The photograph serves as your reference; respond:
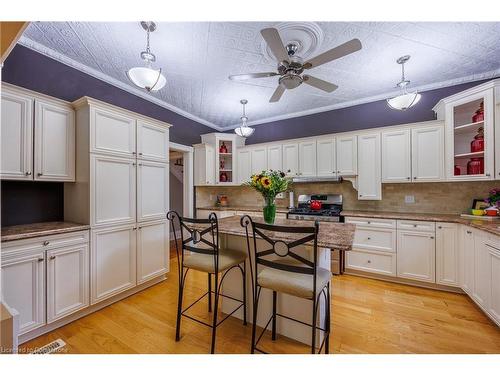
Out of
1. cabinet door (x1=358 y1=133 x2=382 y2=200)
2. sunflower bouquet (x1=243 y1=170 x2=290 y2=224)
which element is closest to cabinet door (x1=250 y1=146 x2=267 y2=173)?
cabinet door (x1=358 y1=133 x2=382 y2=200)

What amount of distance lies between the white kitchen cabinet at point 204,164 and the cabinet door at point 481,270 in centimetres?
380

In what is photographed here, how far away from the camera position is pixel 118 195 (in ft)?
7.70

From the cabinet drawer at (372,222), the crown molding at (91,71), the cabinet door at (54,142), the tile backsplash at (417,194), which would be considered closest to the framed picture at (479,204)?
the tile backsplash at (417,194)

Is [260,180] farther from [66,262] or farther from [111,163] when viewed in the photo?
[66,262]

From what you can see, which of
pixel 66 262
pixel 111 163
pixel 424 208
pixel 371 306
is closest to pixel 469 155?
pixel 424 208

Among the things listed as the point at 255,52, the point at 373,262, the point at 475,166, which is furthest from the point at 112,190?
the point at 475,166

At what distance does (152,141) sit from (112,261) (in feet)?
4.89

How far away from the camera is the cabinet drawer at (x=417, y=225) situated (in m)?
2.58

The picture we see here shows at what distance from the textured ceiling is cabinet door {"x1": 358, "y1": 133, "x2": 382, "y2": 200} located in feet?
2.61

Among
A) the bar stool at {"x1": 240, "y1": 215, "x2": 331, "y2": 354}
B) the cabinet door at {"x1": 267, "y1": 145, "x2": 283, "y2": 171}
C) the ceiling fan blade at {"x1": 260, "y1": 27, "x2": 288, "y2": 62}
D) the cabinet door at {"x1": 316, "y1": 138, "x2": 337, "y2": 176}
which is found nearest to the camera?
the bar stool at {"x1": 240, "y1": 215, "x2": 331, "y2": 354}

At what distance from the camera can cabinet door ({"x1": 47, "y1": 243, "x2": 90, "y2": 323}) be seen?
1.84 m

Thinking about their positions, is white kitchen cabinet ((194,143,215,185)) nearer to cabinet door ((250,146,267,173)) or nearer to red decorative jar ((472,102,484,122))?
cabinet door ((250,146,267,173))

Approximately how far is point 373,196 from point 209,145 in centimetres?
308

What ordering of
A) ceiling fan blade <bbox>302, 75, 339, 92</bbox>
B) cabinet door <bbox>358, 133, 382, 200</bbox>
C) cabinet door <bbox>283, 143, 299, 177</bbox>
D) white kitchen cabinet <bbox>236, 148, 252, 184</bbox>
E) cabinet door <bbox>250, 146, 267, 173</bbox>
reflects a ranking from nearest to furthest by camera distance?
ceiling fan blade <bbox>302, 75, 339, 92</bbox> → cabinet door <bbox>358, 133, 382, 200</bbox> → cabinet door <bbox>283, 143, 299, 177</bbox> → cabinet door <bbox>250, 146, 267, 173</bbox> → white kitchen cabinet <bbox>236, 148, 252, 184</bbox>
